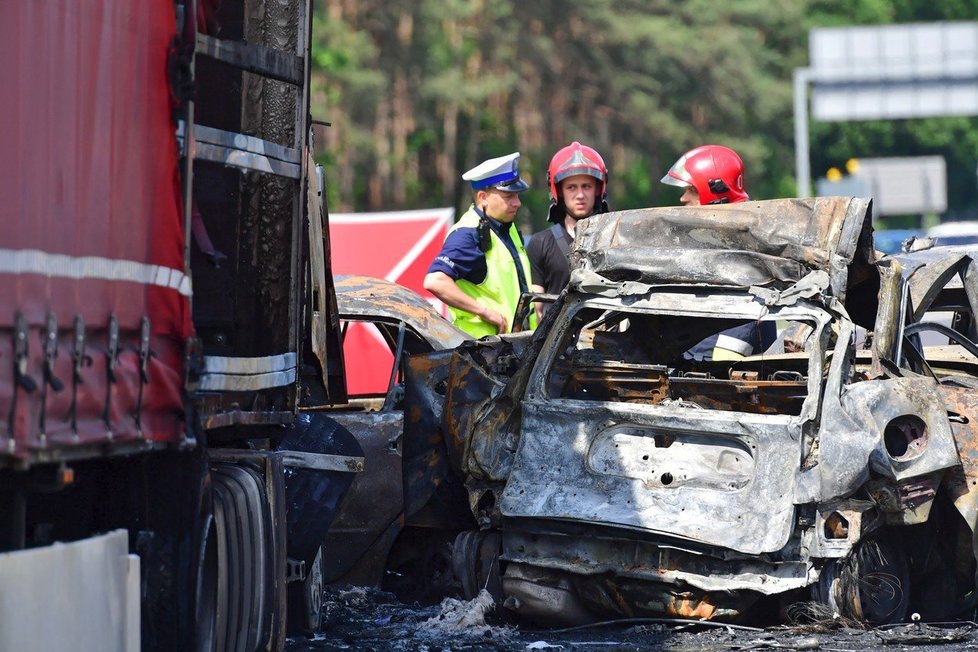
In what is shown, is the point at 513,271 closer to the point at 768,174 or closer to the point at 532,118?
the point at 532,118

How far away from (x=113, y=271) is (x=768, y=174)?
4907cm

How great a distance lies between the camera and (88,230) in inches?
192

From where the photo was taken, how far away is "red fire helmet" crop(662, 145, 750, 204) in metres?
9.94

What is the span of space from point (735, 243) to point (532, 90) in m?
34.0

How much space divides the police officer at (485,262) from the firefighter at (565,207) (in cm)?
30

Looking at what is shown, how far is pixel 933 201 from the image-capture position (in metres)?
41.7

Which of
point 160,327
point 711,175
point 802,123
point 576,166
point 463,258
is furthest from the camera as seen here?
point 802,123

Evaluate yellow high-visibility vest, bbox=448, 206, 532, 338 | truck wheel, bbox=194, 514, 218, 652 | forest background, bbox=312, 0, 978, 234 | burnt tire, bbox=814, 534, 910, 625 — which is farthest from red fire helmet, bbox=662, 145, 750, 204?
Result: forest background, bbox=312, 0, 978, 234

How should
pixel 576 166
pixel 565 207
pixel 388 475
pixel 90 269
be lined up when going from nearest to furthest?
pixel 90 269 → pixel 388 475 → pixel 576 166 → pixel 565 207

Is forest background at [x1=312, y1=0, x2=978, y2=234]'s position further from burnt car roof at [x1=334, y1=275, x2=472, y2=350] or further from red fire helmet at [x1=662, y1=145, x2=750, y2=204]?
burnt car roof at [x1=334, y1=275, x2=472, y2=350]

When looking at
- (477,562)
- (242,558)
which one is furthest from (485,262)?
(242,558)

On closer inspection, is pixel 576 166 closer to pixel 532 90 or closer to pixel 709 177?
pixel 709 177

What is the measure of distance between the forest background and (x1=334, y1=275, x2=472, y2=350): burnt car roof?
25.3 meters

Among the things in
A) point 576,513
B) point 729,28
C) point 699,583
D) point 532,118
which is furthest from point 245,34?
point 729,28
